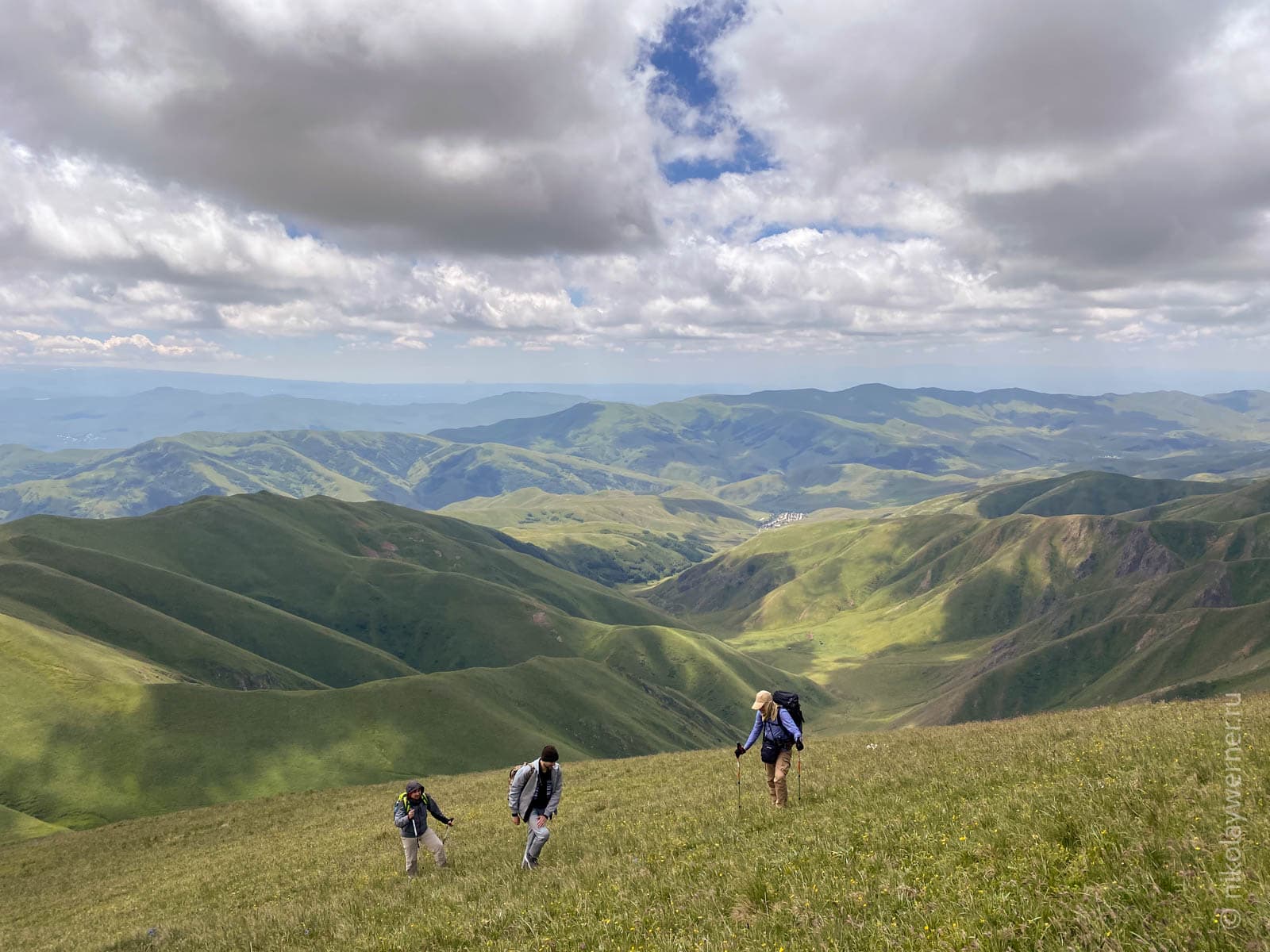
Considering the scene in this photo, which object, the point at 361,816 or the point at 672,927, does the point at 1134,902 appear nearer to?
the point at 672,927

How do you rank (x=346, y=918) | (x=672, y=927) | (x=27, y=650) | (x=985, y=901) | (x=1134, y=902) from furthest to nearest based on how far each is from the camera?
(x=27, y=650), (x=346, y=918), (x=672, y=927), (x=985, y=901), (x=1134, y=902)

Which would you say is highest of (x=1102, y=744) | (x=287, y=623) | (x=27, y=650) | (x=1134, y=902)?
(x=1134, y=902)

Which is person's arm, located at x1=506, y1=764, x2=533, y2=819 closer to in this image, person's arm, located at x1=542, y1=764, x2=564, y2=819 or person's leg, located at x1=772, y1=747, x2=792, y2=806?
person's arm, located at x1=542, y1=764, x2=564, y2=819

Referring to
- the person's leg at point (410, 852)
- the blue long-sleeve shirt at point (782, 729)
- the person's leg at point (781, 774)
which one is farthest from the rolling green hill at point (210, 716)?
the blue long-sleeve shirt at point (782, 729)

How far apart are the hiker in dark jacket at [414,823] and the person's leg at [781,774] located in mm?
9013

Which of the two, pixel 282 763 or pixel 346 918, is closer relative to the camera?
pixel 346 918

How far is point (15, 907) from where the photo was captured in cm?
3334

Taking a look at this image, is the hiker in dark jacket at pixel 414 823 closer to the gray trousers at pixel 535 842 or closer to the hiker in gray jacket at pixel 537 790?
the hiker in gray jacket at pixel 537 790

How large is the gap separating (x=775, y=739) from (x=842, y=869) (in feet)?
18.7

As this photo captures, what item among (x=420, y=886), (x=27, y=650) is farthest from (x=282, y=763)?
(x=420, y=886)

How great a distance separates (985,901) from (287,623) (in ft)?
624

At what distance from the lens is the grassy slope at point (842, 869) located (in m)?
8.06

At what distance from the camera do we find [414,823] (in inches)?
747

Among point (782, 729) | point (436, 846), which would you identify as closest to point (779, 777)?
point (782, 729)
